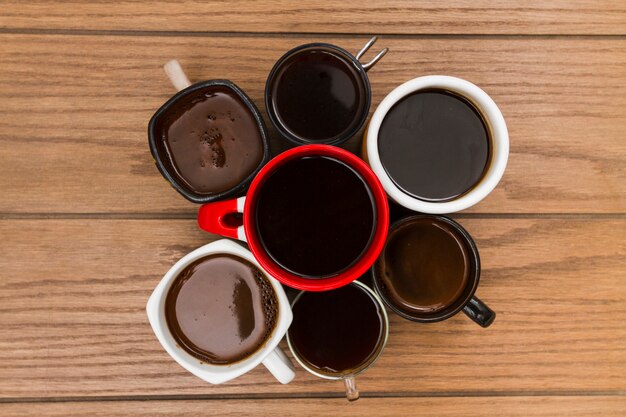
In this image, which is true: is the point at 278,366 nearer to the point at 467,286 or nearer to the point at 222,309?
the point at 222,309

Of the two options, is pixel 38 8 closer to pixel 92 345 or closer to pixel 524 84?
pixel 92 345

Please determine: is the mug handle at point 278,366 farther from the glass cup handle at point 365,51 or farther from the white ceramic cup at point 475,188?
the glass cup handle at point 365,51

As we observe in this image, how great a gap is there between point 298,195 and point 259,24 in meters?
0.26

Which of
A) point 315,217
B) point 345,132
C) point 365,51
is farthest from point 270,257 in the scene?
point 365,51

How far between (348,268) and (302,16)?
0.35m

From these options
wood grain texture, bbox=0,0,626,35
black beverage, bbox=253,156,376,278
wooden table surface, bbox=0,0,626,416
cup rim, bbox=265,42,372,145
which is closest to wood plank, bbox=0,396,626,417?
wooden table surface, bbox=0,0,626,416

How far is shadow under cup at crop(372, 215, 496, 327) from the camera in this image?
0.64m

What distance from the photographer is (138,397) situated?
699 mm

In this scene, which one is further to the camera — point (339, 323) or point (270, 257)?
point (339, 323)

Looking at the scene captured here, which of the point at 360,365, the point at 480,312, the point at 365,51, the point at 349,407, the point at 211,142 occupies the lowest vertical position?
the point at 349,407

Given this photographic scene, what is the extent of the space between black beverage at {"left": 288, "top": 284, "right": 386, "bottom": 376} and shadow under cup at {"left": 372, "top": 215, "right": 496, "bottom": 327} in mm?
39

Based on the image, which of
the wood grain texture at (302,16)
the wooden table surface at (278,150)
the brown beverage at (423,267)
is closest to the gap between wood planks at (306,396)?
the wooden table surface at (278,150)

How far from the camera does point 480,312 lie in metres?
0.61

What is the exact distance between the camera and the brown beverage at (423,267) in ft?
2.10
